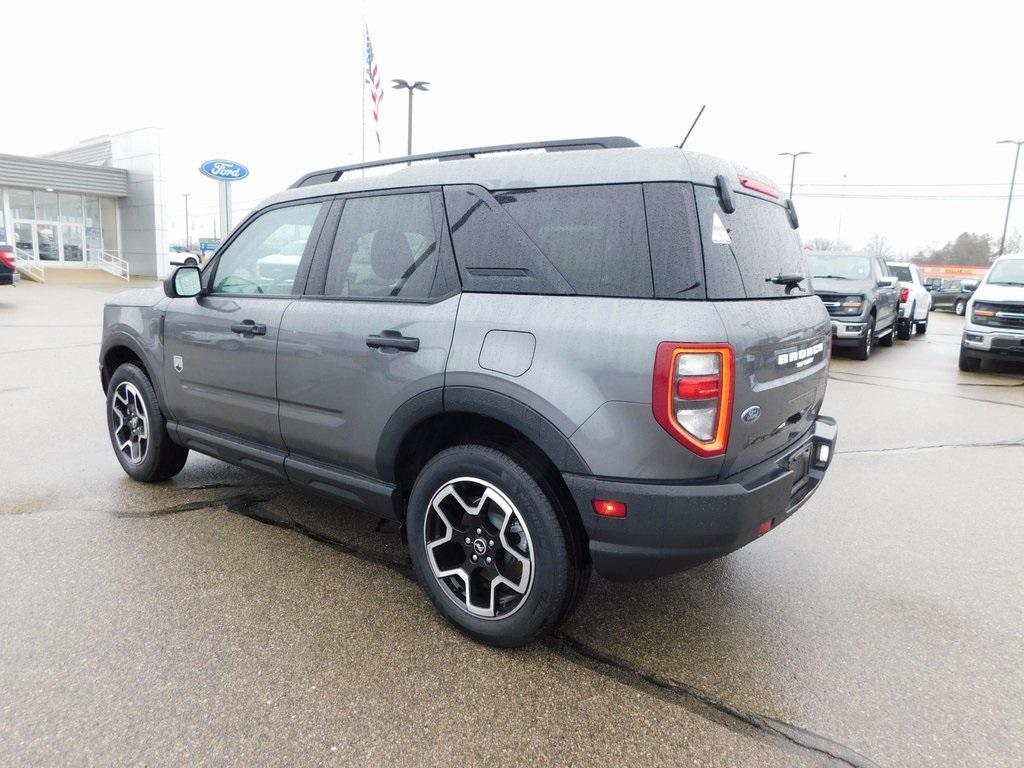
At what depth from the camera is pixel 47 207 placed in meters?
33.9

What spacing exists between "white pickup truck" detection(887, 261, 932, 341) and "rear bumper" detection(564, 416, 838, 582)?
1455cm

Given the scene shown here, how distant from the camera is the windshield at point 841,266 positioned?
38.8ft

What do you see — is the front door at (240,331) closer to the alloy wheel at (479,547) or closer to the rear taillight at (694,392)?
the alloy wheel at (479,547)

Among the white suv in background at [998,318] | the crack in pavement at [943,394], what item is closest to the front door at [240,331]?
the crack in pavement at [943,394]

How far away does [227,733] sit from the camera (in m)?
2.20

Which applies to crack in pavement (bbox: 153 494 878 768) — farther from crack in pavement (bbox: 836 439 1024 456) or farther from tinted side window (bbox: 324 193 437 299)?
crack in pavement (bbox: 836 439 1024 456)

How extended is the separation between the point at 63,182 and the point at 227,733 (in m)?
37.8

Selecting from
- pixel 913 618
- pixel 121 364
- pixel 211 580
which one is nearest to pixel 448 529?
pixel 211 580

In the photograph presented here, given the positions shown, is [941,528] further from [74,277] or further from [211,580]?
[74,277]

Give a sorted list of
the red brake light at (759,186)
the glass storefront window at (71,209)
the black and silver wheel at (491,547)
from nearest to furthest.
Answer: the black and silver wheel at (491,547) < the red brake light at (759,186) < the glass storefront window at (71,209)

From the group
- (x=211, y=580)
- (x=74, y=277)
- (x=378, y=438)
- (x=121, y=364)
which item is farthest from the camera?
(x=74, y=277)

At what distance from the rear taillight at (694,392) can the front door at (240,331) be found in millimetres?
2011

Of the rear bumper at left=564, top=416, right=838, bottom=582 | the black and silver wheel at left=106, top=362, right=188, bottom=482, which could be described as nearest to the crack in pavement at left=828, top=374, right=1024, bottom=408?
the rear bumper at left=564, top=416, right=838, bottom=582

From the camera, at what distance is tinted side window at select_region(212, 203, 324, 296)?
3.50 meters
